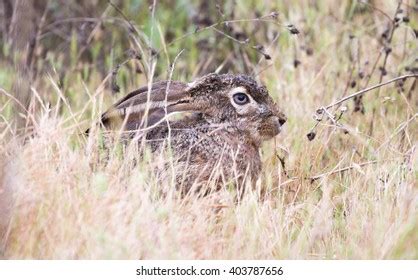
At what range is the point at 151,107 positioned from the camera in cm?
534

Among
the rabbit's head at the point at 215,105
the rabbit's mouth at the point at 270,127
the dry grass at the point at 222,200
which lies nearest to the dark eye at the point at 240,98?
the rabbit's head at the point at 215,105

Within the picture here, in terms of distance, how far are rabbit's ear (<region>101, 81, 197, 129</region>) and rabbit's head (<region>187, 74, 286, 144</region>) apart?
0.19 ft

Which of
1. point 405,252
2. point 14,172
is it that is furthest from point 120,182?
point 405,252

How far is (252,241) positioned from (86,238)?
0.73 m

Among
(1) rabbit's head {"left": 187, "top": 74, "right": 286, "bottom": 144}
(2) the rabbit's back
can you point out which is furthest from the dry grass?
(1) rabbit's head {"left": 187, "top": 74, "right": 286, "bottom": 144}

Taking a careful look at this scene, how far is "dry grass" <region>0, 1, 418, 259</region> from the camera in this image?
4449 mm

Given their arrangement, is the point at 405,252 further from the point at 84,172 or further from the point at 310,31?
the point at 310,31

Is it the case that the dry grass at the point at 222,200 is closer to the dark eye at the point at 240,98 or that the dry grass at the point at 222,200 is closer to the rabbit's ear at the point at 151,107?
the rabbit's ear at the point at 151,107

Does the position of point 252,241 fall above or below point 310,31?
below

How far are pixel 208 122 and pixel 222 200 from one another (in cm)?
52

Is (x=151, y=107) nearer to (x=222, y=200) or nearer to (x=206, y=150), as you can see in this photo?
(x=206, y=150)

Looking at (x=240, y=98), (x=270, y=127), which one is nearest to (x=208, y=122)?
(x=240, y=98)

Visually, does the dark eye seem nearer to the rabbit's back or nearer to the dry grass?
the rabbit's back
